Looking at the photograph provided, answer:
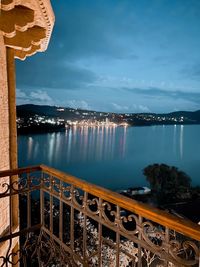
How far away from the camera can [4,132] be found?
3.81 metres

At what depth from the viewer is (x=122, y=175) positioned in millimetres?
Answer: 42406

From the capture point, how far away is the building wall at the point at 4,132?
3672 millimetres

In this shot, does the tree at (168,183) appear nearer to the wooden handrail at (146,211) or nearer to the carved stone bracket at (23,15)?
the carved stone bracket at (23,15)

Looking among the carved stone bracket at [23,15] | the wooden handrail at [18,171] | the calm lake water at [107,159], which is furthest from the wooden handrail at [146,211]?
the calm lake water at [107,159]

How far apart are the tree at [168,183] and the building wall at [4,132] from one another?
28120mm

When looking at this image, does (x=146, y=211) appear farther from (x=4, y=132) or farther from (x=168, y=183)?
(x=168, y=183)

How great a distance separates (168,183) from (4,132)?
28.9 metres

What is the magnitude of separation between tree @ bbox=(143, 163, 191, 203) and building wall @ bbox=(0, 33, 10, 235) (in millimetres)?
28120

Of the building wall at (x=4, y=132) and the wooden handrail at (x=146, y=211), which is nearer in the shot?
the wooden handrail at (x=146, y=211)

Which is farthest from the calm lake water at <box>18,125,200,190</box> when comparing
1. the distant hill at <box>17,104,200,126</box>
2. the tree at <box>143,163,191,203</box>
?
the distant hill at <box>17,104,200,126</box>

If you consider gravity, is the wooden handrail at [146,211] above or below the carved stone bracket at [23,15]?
below

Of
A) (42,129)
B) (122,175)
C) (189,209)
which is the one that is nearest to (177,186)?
(189,209)

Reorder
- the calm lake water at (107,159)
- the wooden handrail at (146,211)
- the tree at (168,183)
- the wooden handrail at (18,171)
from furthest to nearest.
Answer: the calm lake water at (107,159) < the tree at (168,183) < the wooden handrail at (18,171) < the wooden handrail at (146,211)

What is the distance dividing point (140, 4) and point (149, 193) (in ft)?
310
